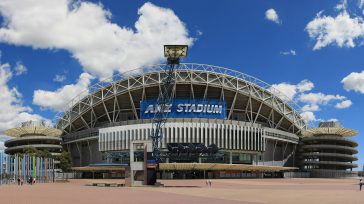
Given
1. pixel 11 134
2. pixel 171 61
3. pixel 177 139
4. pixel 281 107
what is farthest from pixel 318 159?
pixel 11 134

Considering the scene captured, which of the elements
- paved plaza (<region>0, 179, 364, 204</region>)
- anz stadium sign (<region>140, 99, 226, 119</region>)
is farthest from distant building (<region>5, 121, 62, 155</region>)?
paved plaza (<region>0, 179, 364, 204</region>)

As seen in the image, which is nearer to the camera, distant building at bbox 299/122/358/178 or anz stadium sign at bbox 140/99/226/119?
anz stadium sign at bbox 140/99/226/119

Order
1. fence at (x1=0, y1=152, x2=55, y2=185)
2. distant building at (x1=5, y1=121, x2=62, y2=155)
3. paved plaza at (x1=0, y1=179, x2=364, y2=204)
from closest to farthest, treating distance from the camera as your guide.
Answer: paved plaza at (x1=0, y1=179, x2=364, y2=204), fence at (x1=0, y1=152, x2=55, y2=185), distant building at (x1=5, y1=121, x2=62, y2=155)

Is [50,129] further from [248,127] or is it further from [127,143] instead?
[248,127]

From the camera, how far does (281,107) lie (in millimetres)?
161125

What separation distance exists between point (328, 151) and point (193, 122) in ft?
189

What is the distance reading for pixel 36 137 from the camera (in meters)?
158

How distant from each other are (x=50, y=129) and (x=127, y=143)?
120ft

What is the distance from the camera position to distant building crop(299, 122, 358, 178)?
15888cm

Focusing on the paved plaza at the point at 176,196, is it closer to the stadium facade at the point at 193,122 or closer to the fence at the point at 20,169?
the fence at the point at 20,169

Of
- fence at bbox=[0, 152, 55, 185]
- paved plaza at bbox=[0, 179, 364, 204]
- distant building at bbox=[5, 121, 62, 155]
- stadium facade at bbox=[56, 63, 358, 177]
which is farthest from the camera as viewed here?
distant building at bbox=[5, 121, 62, 155]

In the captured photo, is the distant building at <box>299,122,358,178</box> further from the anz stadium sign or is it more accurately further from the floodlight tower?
the floodlight tower

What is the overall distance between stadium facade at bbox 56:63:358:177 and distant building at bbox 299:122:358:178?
509 cm

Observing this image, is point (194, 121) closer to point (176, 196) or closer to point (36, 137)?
point (36, 137)
